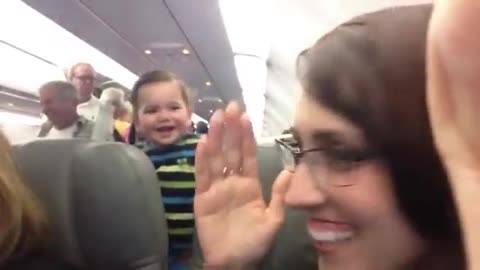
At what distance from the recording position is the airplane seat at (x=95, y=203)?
1475 millimetres

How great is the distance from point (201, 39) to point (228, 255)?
5748mm

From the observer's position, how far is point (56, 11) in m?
5.09

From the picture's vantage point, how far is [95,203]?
1.50 metres

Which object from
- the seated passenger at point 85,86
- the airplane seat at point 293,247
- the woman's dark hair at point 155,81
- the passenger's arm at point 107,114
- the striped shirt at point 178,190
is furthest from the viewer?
the seated passenger at point 85,86

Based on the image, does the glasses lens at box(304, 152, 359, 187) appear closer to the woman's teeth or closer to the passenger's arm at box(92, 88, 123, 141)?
the woman's teeth

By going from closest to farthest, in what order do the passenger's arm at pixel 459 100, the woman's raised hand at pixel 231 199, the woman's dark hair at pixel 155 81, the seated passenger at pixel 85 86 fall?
the passenger's arm at pixel 459 100 → the woman's raised hand at pixel 231 199 → the woman's dark hair at pixel 155 81 → the seated passenger at pixel 85 86

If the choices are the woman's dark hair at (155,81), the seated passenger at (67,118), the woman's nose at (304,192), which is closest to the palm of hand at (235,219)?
the woman's nose at (304,192)

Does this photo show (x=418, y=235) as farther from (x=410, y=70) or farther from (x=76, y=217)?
(x=76, y=217)

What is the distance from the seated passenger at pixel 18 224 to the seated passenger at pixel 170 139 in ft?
2.12

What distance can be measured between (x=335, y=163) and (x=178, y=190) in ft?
4.41

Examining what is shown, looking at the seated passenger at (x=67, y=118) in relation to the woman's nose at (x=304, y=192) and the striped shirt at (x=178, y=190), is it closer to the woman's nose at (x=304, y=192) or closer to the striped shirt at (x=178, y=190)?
the striped shirt at (x=178, y=190)

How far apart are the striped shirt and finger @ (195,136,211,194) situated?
937mm

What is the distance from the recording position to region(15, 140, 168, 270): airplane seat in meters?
1.47

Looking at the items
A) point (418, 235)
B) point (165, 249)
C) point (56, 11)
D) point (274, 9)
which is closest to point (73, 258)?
point (165, 249)
